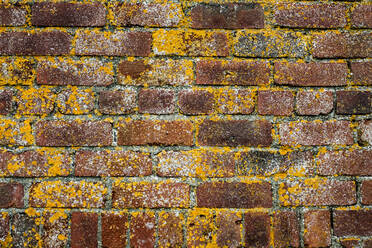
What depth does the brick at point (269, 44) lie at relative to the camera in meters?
0.88

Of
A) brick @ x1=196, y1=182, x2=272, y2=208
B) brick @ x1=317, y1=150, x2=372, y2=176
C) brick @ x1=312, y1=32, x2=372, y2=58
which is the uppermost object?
brick @ x1=312, y1=32, x2=372, y2=58

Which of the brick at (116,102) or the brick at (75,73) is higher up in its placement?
the brick at (75,73)

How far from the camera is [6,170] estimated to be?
0.85 m

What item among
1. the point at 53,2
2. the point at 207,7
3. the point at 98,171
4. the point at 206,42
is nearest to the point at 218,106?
the point at 206,42

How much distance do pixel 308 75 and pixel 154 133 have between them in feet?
1.71

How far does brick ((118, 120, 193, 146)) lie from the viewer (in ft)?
2.79

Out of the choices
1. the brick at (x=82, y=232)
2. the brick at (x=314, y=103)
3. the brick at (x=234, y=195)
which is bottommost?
the brick at (x=82, y=232)

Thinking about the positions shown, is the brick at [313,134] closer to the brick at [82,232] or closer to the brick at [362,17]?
the brick at [362,17]

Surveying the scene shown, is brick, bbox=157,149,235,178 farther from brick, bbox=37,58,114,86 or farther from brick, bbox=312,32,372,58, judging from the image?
brick, bbox=312,32,372,58

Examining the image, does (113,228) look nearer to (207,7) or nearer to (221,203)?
(221,203)

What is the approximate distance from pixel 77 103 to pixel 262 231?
0.70m

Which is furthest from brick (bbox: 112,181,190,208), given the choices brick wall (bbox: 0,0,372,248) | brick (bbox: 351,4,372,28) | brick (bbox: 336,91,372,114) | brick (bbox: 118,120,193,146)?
brick (bbox: 351,4,372,28)

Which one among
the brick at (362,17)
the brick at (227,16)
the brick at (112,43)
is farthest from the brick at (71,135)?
the brick at (362,17)

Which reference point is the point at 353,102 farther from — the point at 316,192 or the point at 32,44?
the point at 32,44
